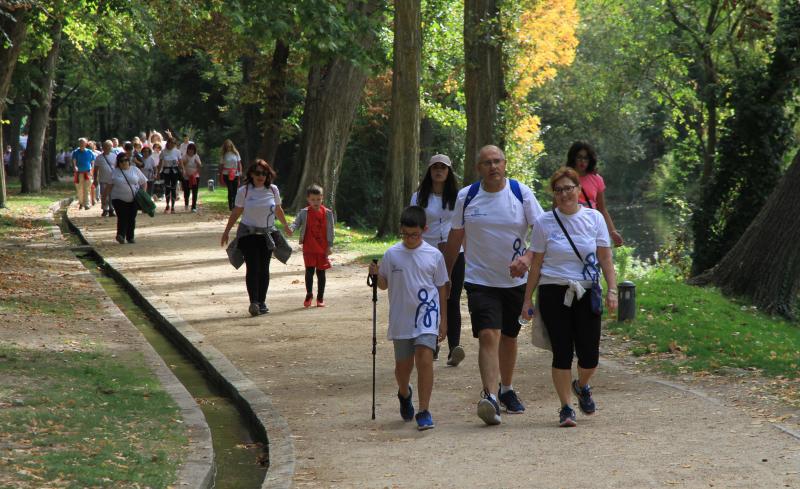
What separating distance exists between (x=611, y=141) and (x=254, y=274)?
173ft

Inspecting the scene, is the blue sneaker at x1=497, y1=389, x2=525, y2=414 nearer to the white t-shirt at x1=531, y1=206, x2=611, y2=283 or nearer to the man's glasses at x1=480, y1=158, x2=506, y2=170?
the white t-shirt at x1=531, y1=206, x2=611, y2=283

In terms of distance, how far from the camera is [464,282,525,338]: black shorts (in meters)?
8.32

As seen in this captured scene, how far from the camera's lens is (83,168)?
30.9 meters

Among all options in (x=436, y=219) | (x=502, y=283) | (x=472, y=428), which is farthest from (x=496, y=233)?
(x=436, y=219)

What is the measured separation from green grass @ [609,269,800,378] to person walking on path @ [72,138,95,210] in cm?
1825

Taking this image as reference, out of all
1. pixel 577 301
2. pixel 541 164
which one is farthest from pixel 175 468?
pixel 541 164

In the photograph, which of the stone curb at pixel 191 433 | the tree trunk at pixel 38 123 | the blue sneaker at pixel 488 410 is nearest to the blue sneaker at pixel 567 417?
the blue sneaker at pixel 488 410

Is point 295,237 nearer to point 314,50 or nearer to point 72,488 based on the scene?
point 314,50

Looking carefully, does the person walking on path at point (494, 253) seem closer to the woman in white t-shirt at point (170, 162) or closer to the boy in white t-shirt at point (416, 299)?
the boy in white t-shirt at point (416, 299)

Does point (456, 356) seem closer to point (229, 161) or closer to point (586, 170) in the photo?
point (586, 170)

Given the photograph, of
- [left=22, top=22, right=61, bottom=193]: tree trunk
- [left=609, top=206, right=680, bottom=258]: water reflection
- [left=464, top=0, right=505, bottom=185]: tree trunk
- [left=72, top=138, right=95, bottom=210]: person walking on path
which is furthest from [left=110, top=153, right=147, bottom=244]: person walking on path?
[left=609, top=206, right=680, bottom=258]: water reflection

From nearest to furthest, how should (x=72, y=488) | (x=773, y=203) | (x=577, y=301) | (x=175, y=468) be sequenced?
(x=72, y=488), (x=175, y=468), (x=577, y=301), (x=773, y=203)

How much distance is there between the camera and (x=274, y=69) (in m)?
34.4

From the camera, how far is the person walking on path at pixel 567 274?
7.93m
